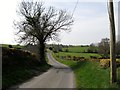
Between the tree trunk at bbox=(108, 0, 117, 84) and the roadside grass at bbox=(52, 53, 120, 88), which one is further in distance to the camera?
the roadside grass at bbox=(52, 53, 120, 88)

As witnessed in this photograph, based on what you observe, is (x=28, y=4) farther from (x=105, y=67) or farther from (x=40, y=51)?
(x=105, y=67)

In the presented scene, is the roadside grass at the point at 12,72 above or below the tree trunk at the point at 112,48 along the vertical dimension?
below

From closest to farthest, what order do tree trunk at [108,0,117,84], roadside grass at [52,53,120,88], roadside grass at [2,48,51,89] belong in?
tree trunk at [108,0,117,84] < roadside grass at [52,53,120,88] < roadside grass at [2,48,51,89]

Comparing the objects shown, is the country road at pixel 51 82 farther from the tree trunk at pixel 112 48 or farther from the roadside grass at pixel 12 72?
the tree trunk at pixel 112 48

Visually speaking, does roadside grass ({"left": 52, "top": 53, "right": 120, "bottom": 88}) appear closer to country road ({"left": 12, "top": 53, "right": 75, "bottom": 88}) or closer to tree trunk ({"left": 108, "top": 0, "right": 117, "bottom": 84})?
tree trunk ({"left": 108, "top": 0, "right": 117, "bottom": 84})

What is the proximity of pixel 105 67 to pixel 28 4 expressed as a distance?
121 feet

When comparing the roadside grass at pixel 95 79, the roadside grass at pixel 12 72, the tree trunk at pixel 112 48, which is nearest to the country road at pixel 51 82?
the roadside grass at pixel 95 79

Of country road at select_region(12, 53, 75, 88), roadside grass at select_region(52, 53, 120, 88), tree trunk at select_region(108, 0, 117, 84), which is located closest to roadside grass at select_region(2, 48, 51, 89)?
country road at select_region(12, 53, 75, 88)

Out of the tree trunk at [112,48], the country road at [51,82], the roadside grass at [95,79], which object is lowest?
the country road at [51,82]

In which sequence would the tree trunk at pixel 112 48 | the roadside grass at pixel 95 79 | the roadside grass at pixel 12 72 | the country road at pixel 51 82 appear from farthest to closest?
1. the roadside grass at pixel 12 72
2. the country road at pixel 51 82
3. the roadside grass at pixel 95 79
4. the tree trunk at pixel 112 48

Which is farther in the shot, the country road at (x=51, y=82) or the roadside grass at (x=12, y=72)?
the roadside grass at (x=12, y=72)

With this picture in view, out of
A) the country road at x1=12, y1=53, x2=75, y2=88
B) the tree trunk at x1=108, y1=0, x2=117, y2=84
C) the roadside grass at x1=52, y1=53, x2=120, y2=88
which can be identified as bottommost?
the country road at x1=12, y1=53, x2=75, y2=88

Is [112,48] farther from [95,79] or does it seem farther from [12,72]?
[12,72]

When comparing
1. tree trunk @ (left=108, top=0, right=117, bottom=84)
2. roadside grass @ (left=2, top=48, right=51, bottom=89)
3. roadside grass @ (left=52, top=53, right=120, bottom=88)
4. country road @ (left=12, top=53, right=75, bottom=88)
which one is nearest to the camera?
tree trunk @ (left=108, top=0, right=117, bottom=84)
